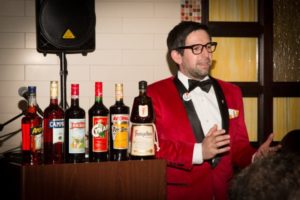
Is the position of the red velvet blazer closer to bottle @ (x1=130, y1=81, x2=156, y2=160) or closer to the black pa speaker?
bottle @ (x1=130, y1=81, x2=156, y2=160)

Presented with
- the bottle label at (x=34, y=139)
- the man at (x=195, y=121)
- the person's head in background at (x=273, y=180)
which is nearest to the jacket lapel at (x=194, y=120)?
the man at (x=195, y=121)

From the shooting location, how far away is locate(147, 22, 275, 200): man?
230 cm

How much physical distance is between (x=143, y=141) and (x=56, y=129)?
0.41 meters

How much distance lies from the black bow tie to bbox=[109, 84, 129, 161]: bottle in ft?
2.42

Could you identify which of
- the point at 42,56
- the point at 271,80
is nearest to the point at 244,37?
the point at 271,80

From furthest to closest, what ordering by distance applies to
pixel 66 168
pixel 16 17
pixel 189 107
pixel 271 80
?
pixel 271 80 → pixel 16 17 → pixel 189 107 → pixel 66 168

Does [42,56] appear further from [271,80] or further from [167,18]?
[271,80]

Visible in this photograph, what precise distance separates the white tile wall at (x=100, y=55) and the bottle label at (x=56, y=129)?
132 centimetres

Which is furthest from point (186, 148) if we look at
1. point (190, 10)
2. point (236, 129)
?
point (190, 10)

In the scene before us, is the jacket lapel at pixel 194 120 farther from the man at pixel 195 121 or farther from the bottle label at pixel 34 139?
the bottle label at pixel 34 139

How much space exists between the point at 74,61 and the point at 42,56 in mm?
249

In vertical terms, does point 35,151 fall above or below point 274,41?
below

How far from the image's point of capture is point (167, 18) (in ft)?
10.4

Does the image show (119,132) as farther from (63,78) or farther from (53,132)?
(63,78)
